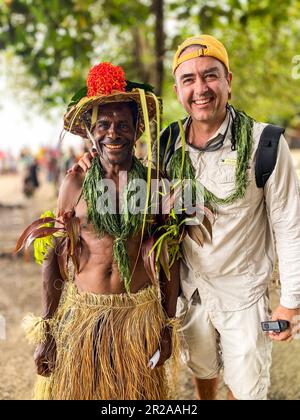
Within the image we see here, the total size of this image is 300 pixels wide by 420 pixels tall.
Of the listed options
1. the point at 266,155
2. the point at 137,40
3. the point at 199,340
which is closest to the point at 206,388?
the point at 199,340

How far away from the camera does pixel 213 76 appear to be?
84.0 inches

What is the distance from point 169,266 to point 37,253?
1.95 ft

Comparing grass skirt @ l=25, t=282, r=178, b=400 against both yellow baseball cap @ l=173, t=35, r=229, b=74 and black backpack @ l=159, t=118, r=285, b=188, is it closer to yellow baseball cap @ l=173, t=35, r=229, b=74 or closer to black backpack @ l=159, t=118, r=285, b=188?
black backpack @ l=159, t=118, r=285, b=188

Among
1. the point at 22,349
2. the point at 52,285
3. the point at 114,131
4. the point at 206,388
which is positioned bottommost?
the point at 22,349

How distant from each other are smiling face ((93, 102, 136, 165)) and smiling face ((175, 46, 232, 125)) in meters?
0.28

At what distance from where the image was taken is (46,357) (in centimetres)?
224

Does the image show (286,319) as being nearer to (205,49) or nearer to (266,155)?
(266,155)

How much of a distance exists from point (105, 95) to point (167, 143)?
0.50 m

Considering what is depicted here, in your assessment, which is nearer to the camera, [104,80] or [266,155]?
[104,80]

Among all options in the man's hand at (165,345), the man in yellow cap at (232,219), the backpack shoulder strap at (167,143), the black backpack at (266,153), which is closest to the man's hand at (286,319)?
the man in yellow cap at (232,219)

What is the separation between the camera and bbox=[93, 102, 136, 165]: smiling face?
→ 202cm

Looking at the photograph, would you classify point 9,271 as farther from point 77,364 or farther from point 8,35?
point 77,364

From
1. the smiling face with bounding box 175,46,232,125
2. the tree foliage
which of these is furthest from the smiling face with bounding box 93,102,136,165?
the tree foliage

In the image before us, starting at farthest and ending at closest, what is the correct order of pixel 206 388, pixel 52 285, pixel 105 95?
pixel 206 388 → pixel 52 285 → pixel 105 95
